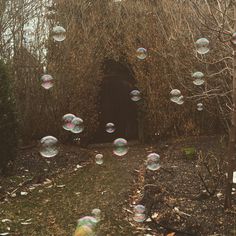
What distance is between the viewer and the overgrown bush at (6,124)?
7070 mm

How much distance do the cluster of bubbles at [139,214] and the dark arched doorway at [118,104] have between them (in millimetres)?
8085

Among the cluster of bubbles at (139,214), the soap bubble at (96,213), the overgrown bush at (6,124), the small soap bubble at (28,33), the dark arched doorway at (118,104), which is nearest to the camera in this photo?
the cluster of bubbles at (139,214)

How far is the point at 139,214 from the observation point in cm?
525

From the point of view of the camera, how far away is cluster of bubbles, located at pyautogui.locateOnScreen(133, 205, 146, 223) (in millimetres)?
5164

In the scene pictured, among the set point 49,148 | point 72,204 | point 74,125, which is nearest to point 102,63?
point 74,125

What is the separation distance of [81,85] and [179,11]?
3286 mm

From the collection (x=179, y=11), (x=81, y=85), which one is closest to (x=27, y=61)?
(x=81, y=85)

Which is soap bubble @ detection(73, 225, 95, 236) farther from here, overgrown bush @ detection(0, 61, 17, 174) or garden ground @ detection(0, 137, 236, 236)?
overgrown bush @ detection(0, 61, 17, 174)

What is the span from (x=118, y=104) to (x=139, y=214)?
8.47 metres

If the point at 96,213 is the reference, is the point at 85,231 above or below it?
above

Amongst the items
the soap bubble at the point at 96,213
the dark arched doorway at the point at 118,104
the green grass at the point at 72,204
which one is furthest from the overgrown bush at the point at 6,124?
the dark arched doorway at the point at 118,104

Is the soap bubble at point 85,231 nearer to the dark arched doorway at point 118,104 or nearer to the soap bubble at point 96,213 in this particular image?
the soap bubble at point 96,213

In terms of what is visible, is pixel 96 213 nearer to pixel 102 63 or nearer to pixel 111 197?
pixel 111 197

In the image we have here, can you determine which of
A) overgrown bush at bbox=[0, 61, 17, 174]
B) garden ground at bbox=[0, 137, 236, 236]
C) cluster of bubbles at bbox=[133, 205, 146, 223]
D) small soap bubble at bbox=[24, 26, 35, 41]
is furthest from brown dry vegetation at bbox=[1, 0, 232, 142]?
cluster of bubbles at bbox=[133, 205, 146, 223]
